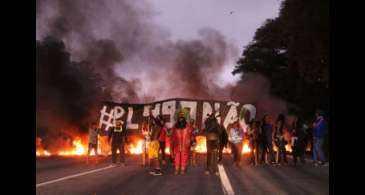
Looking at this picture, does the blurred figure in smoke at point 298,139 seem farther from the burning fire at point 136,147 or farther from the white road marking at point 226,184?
the burning fire at point 136,147

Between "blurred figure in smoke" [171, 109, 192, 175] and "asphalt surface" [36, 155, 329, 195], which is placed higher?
"blurred figure in smoke" [171, 109, 192, 175]

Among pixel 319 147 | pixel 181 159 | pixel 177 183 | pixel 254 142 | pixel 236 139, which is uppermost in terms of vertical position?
pixel 236 139

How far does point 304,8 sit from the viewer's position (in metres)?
26.9

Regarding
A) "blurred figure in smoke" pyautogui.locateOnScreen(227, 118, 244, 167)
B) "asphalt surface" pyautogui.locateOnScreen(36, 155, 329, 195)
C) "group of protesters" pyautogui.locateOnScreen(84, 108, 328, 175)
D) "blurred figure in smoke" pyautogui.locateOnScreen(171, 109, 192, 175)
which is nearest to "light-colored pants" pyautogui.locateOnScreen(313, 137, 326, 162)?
"group of protesters" pyautogui.locateOnScreen(84, 108, 328, 175)

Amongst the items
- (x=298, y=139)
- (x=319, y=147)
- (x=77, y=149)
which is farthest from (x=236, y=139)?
(x=77, y=149)

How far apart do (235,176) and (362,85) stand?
9504 mm

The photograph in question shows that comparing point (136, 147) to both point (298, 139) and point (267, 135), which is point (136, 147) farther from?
point (298, 139)

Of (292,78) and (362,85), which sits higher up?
(292,78)

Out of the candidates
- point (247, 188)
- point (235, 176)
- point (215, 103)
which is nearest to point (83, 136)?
point (215, 103)

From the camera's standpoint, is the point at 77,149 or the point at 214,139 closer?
the point at 214,139

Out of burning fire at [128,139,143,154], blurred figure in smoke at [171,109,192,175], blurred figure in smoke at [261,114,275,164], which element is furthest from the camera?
burning fire at [128,139,143,154]

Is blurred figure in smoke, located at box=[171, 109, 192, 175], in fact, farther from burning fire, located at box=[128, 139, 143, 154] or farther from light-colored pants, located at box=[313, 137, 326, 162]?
burning fire, located at box=[128, 139, 143, 154]

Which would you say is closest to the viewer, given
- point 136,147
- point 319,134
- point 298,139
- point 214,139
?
point 214,139
